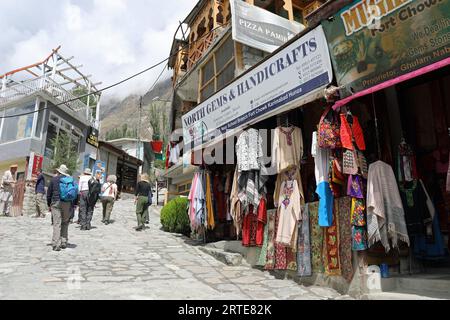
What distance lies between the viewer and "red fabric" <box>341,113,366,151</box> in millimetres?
4746

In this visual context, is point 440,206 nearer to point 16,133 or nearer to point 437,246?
point 437,246

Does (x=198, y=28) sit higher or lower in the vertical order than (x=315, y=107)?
higher

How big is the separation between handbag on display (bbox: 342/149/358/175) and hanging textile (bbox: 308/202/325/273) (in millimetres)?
998

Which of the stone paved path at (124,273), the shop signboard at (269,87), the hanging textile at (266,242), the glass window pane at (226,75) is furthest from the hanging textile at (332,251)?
the glass window pane at (226,75)

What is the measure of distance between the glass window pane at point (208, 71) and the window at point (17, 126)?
11.4 metres

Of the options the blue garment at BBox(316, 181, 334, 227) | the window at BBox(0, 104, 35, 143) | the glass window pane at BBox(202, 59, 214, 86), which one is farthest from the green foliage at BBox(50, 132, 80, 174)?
the blue garment at BBox(316, 181, 334, 227)

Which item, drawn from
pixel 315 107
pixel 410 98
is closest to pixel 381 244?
pixel 410 98

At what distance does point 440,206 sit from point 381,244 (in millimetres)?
1065

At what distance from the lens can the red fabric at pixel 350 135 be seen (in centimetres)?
475

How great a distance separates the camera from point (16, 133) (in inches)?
760

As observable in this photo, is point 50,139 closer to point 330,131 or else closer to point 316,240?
point 316,240

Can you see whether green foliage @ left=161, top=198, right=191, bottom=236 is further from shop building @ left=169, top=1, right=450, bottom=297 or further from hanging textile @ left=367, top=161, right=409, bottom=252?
hanging textile @ left=367, top=161, right=409, bottom=252

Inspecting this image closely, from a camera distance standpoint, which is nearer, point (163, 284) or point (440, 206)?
point (440, 206)

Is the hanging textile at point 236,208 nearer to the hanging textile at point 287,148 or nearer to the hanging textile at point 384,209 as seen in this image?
the hanging textile at point 287,148
